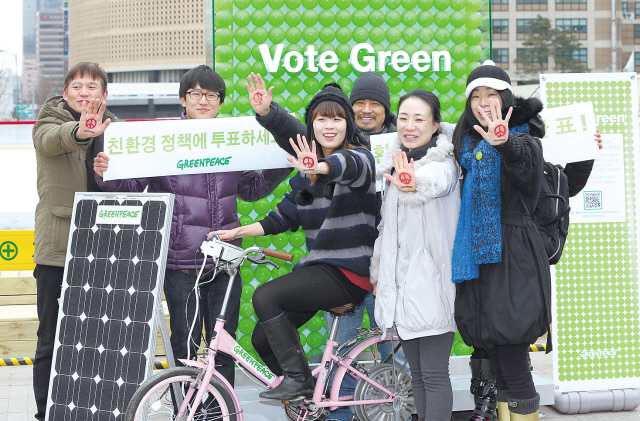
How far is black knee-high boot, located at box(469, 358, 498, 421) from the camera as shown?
3.12 meters

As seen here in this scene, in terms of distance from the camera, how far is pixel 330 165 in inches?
98.9

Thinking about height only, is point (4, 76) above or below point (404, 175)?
above

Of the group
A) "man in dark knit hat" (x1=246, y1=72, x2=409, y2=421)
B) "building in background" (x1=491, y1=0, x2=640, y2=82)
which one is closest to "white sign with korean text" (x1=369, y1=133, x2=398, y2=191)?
"man in dark knit hat" (x1=246, y1=72, x2=409, y2=421)

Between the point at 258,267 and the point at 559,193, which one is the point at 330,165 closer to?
the point at 559,193

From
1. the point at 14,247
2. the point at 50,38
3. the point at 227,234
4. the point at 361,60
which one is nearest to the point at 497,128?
the point at 227,234

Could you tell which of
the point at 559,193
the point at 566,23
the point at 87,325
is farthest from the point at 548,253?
the point at 566,23

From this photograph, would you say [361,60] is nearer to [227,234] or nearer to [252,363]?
[227,234]

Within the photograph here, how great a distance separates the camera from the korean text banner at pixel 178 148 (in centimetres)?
316

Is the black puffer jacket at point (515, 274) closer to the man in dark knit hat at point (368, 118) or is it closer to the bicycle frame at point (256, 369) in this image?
the bicycle frame at point (256, 369)

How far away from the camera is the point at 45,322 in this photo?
3.22 metres

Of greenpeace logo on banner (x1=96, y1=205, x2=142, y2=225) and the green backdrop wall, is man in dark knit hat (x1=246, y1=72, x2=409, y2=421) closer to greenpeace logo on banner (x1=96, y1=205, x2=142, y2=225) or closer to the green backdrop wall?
the green backdrop wall

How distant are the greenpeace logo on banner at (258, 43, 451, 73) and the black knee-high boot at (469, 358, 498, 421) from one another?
180 centimetres

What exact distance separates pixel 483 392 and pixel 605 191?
1.55m

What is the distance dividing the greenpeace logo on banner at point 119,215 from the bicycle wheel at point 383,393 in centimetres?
141
